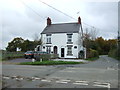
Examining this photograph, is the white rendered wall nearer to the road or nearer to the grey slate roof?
the grey slate roof

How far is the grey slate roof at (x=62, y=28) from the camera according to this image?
119 ft

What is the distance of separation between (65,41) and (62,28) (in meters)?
3.90

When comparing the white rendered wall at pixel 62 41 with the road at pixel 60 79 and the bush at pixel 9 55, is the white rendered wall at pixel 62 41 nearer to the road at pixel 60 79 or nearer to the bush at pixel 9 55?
the bush at pixel 9 55

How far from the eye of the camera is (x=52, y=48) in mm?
37000

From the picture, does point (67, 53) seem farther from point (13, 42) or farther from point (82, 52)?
point (13, 42)

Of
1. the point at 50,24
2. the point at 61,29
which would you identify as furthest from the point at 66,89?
the point at 50,24

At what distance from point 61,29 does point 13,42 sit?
958 inches

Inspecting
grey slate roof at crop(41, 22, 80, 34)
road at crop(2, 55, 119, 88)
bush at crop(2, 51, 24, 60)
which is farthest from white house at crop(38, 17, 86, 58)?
road at crop(2, 55, 119, 88)

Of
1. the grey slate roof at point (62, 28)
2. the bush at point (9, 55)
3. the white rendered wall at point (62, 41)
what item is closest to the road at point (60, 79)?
the bush at point (9, 55)

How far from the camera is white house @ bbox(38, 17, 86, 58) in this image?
35.3 metres

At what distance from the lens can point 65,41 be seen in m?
36.1

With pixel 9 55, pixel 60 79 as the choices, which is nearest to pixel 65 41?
pixel 9 55

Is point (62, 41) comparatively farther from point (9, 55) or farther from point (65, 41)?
point (9, 55)

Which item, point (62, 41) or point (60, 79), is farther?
point (62, 41)
